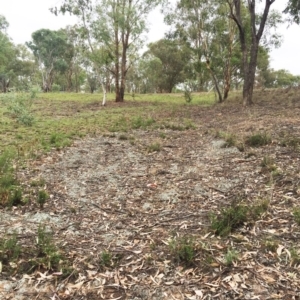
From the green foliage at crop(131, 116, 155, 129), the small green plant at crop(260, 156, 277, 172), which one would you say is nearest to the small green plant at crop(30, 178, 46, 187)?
the small green plant at crop(260, 156, 277, 172)

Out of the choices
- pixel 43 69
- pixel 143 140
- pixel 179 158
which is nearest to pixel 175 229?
pixel 179 158

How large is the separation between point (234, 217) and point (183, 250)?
2.75 ft

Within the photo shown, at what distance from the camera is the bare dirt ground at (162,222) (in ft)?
8.76

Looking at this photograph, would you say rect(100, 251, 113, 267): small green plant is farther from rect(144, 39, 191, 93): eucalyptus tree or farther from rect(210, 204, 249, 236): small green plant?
rect(144, 39, 191, 93): eucalyptus tree

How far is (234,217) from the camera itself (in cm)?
349

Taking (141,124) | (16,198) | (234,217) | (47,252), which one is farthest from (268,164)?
(141,124)

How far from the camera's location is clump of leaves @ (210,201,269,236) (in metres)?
3.41

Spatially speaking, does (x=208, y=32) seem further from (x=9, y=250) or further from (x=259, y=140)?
(x=9, y=250)

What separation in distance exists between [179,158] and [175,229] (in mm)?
3019

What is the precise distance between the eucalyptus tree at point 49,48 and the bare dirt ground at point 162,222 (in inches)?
1311

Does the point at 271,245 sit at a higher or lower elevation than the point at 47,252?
higher

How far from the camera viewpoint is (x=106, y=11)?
16.4 metres

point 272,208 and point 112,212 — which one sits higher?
point 272,208

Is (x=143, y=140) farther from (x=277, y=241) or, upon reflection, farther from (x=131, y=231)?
(x=277, y=241)
